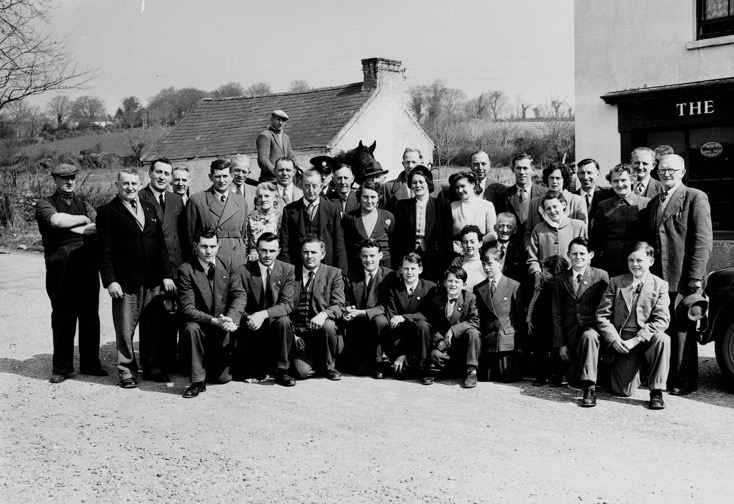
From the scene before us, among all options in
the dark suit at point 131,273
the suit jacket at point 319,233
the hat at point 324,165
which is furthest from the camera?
the hat at point 324,165

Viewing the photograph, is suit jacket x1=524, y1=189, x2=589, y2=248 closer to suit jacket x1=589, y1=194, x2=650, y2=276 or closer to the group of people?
the group of people

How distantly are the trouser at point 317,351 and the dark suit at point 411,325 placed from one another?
0.55 metres

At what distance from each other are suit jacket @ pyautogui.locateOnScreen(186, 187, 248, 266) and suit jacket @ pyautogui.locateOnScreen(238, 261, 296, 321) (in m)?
0.25

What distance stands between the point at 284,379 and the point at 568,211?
10.7ft

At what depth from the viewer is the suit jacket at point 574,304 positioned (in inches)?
276

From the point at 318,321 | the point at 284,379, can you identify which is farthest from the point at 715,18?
the point at 284,379

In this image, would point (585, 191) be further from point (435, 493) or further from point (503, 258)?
point (435, 493)

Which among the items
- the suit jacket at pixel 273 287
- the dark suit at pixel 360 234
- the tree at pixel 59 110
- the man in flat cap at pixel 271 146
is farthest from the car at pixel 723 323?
the tree at pixel 59 110

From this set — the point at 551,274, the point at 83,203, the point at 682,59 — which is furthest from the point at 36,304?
the point at 682,59

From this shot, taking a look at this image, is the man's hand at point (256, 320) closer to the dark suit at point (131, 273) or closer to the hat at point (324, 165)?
the dark suit at point (131, 273)

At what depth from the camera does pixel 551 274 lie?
740cm

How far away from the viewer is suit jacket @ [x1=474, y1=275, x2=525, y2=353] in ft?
24.3

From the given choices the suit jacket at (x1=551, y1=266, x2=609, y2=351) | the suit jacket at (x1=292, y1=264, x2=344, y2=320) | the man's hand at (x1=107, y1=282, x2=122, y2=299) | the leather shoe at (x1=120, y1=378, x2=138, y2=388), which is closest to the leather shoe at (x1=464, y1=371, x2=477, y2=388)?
the suit jacket at (x1=551, y1=266, x2=609, y2=351)

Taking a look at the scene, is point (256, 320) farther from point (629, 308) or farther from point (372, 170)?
point (629, 308)
